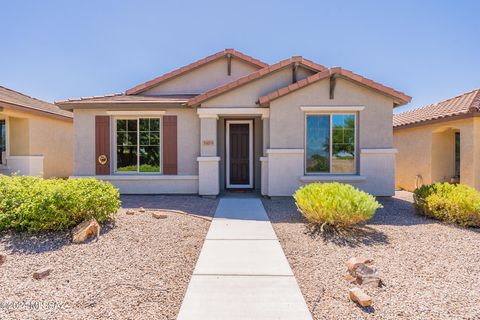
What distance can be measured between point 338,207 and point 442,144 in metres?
9.24

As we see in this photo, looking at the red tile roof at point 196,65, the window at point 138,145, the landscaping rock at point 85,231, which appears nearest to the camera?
the landscaping rock at point 85,231

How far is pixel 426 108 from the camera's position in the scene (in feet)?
45.6

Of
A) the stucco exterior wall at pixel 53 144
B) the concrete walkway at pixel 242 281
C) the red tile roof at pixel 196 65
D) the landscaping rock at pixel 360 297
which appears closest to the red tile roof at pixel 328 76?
the red tile roof at pixel 196 65

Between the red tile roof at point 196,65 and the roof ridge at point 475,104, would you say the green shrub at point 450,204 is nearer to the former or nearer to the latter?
the roof ridge at point 475,104

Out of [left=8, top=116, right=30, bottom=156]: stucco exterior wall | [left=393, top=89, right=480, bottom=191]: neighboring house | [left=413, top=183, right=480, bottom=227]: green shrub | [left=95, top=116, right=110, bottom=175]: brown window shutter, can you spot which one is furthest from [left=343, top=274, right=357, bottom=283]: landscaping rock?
[left=8, top=116, right=30, bottom=156]: stucco exterior wall

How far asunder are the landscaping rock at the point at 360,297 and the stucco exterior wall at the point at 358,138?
→ 5828mm

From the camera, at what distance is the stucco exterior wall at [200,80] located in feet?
39.6

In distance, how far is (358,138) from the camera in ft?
30.6

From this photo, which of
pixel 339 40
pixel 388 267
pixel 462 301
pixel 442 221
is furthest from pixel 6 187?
pixel 339 40

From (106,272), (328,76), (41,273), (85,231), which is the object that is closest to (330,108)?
(328,76)

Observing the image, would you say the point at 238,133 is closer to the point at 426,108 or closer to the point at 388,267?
the point at 388,267

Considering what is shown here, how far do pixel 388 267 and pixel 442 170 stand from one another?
990cm

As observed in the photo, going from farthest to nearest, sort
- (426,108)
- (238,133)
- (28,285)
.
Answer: (426,108)
(238,133)
(28,285)

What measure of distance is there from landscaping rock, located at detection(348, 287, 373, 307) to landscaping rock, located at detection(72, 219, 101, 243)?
448cm
